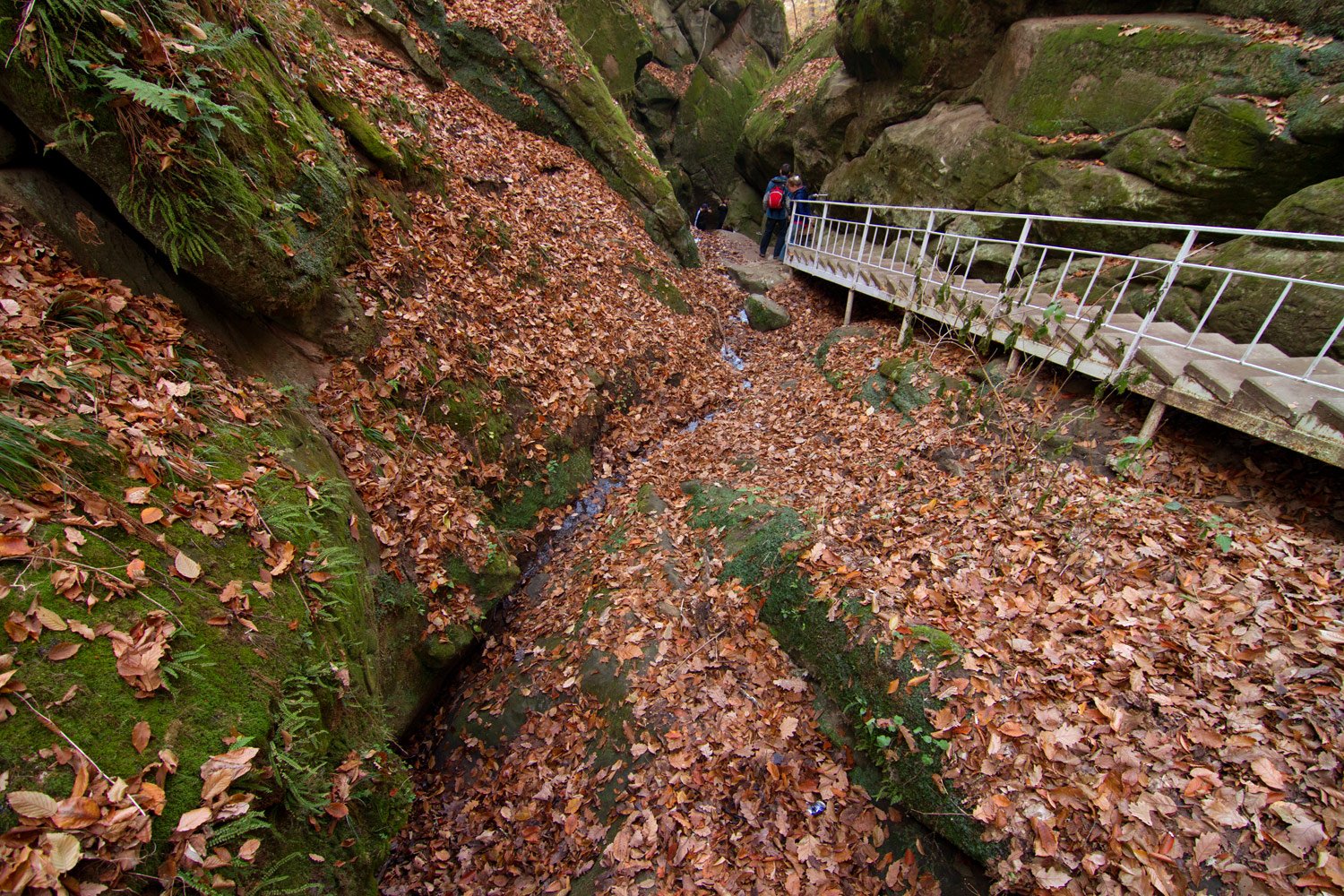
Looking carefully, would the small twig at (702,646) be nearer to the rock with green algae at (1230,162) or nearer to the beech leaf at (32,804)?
the beech leaf at (32,804)

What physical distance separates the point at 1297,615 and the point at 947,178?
1019 cm

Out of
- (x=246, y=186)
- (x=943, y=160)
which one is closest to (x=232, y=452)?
(x=246, y=186)

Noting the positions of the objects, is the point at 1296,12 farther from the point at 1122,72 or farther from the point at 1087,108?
the point at 1087,108

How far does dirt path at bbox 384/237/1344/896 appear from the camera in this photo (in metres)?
2.84

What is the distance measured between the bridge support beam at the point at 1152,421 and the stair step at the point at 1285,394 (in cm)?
60

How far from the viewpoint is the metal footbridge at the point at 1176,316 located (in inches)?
162

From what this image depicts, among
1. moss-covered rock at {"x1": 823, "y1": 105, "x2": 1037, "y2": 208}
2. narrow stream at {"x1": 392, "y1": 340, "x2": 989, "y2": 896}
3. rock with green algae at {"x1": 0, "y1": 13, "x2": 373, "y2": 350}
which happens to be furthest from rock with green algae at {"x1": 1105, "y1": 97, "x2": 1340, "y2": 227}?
rock with green algae at {"x1": 0, "y1": 13, "x2": 373, "y2": 350}

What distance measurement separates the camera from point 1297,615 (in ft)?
10.7

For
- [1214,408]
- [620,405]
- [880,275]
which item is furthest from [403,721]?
[880,275]

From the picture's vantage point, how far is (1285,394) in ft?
13.3

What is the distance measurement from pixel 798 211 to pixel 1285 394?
1316 cm

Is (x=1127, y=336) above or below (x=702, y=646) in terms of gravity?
above

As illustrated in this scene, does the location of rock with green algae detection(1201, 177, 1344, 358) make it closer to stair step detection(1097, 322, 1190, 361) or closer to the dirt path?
stair step detection(1097, 322, 1190, 361)

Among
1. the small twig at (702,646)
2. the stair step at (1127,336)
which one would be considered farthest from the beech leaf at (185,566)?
the stair step at (1127,336)
